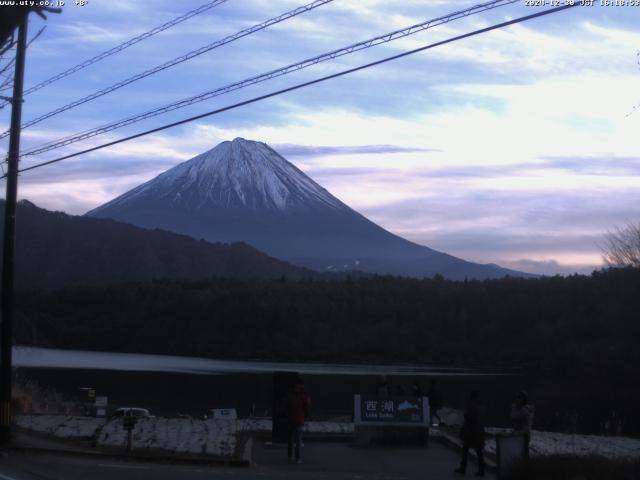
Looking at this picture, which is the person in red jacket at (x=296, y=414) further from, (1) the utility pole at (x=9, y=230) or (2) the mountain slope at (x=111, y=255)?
(2) the mountain slope at (x=111, y=255)

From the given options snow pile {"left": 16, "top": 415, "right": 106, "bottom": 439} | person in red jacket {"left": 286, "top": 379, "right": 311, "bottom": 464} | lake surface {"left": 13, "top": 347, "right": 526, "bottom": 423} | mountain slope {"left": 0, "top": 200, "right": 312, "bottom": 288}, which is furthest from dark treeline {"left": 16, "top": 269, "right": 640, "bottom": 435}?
person in red jacket {"left": 286, "top": 379, "right": 311, "bottom": 464}

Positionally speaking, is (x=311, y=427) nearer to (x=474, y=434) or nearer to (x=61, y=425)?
(x=61, y=425)

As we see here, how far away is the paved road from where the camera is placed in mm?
15883

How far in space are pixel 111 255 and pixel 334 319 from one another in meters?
64.8

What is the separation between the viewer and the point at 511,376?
76.8 meters

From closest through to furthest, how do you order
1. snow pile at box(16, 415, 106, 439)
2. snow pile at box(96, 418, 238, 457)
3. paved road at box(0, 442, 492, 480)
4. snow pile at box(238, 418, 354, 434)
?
1. paved road at box(0, 442, 492, 480)
2. snow pile at box(96, 418, 238, 457)
3. snow pile at box(16, 415, 106, 439)
4. snow pile at box(238, 418, 354, 434)

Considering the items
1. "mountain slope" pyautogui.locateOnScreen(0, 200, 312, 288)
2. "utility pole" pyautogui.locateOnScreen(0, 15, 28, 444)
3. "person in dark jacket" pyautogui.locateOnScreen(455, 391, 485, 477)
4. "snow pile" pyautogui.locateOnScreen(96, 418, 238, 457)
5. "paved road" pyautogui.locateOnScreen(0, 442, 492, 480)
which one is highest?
"mountain slope" pyautogui.locateOnScreen(0, 200, 312, 288)

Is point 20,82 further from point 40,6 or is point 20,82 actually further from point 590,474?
point 590,474

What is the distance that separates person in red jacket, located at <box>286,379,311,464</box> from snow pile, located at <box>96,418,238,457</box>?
1503 mm

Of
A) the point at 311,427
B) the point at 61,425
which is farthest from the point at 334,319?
the point at 61,425

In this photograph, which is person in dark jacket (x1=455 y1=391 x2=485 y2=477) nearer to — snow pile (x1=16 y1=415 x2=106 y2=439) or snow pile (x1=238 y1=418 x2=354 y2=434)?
snow pile (x1=238 y1=418 x2=354 y2=434)

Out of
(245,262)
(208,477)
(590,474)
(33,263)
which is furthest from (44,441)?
(245,262)

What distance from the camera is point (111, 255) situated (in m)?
167

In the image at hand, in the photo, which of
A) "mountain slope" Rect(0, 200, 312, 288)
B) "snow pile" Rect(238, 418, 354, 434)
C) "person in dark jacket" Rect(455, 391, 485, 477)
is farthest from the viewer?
"mountain slope" Rect(0, 200, 312, 288)
